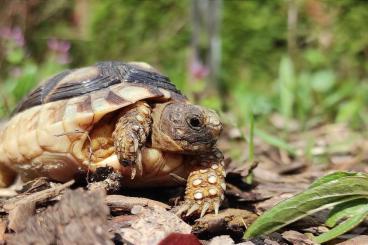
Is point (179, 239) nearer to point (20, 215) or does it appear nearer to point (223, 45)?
point (20, 215)

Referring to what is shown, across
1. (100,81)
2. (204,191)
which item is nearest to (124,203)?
(204,191)

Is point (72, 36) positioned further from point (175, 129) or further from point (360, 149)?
point (175, 129)

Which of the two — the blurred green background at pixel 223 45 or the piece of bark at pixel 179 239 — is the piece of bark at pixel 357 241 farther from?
the blurred green background at pixel 223 45

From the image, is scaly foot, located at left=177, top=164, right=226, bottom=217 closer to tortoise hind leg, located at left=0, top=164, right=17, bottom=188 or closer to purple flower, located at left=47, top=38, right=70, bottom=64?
tortoise hind leg, located at left=0, top=164, right=17, bottom=188

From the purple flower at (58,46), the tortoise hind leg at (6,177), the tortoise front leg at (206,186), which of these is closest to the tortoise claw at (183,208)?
the tortoise front leg at (206,186)

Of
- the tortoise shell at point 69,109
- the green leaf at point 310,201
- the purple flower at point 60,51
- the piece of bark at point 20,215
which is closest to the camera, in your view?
the piece of bark at point 20,215
